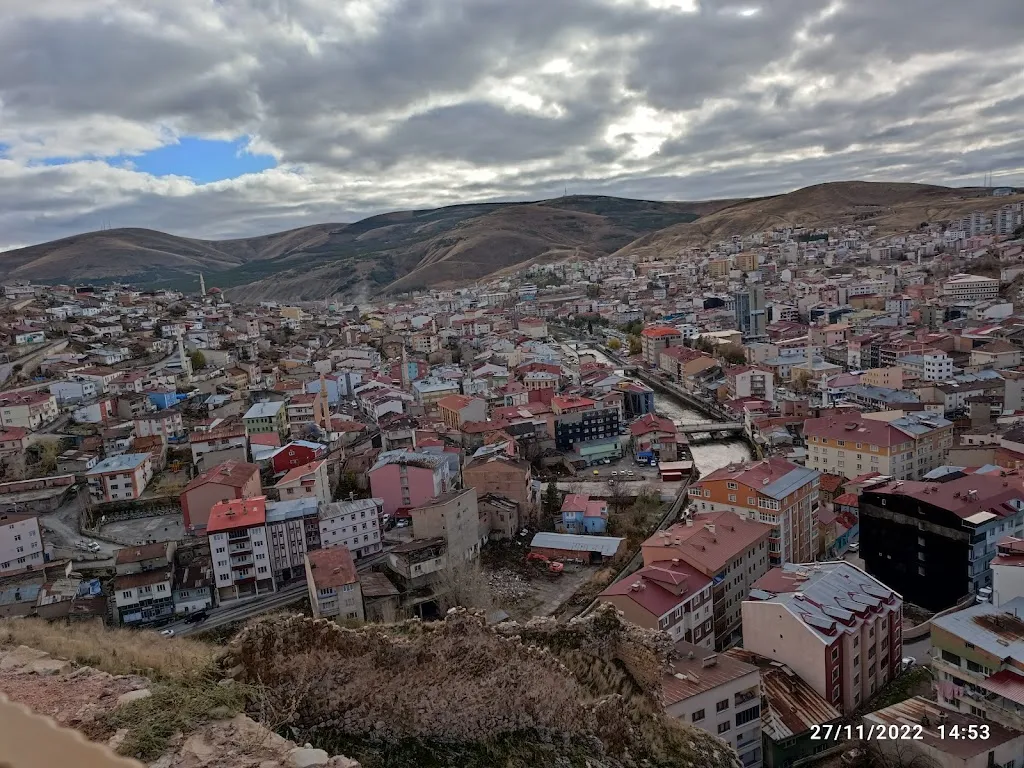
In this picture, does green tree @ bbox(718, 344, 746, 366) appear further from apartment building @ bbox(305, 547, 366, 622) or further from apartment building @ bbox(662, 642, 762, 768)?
apartment building @ bbox(662, 642, 762, 768)

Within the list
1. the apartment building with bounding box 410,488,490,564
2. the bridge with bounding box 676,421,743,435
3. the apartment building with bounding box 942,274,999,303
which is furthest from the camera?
the apartment building with bounding box 942,274,999,303

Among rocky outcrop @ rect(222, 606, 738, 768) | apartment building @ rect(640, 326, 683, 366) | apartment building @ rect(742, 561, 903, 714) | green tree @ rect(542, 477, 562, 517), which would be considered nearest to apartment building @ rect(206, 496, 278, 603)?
green tree @ rect(542, 477, 562, 517)

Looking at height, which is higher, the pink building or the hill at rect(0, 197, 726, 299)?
the hill at rect(0, 197, 726, 299)

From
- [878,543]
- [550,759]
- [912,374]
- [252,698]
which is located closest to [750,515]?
[878,543]

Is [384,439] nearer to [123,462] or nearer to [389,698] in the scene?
[123,462]

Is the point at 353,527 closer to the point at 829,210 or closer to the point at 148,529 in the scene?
the point at 148,529

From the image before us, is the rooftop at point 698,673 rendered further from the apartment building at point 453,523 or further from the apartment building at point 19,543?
the apartment building at point 19,543

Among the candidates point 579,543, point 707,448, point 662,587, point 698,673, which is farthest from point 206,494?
point 707,448
